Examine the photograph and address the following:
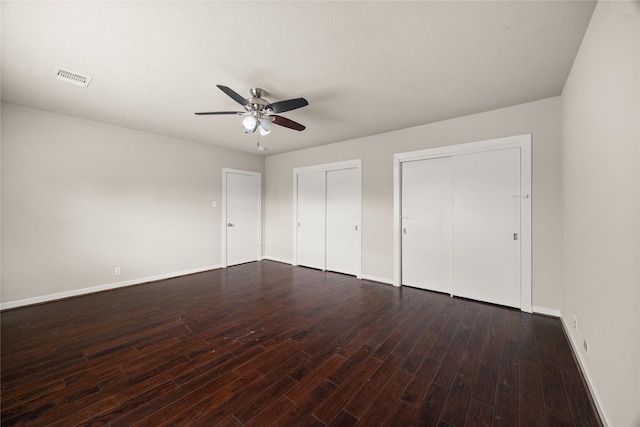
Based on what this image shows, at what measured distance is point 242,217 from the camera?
225 inches

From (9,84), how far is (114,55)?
164 centimetres

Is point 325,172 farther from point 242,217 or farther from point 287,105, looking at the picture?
point 287,105

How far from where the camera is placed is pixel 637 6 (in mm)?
1080

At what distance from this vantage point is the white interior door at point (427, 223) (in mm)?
3656

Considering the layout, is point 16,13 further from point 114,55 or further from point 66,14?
point 114,55

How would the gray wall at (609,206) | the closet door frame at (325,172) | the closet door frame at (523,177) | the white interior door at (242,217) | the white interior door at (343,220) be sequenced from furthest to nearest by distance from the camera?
the white interior door at (242,217) < the white interior door at (343,220) < the closet door frame at (325,172) < the closet door frame at (523,177) < the gray wall at (609,206)

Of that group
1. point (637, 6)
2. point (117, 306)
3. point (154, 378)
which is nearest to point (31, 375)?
point (154, 378)

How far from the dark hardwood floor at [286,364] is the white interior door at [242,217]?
217 centimetres

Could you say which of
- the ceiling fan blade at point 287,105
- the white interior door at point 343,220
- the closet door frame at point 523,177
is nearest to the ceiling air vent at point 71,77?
the ceiling fan blade at point 287,105

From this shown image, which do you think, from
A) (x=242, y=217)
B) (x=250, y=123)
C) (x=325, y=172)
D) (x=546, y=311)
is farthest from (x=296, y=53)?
(x=242, y=217)

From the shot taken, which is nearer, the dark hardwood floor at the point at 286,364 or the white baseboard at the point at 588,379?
the white baseboard at the point at 588,379

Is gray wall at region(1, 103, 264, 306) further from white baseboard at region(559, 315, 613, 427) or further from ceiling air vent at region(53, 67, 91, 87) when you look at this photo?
white baseboard at region(559, 315, 613, 427)

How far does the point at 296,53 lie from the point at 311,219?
11.9ft

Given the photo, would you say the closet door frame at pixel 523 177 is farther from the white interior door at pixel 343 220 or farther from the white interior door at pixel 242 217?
the white interior door at pixel 242 217
